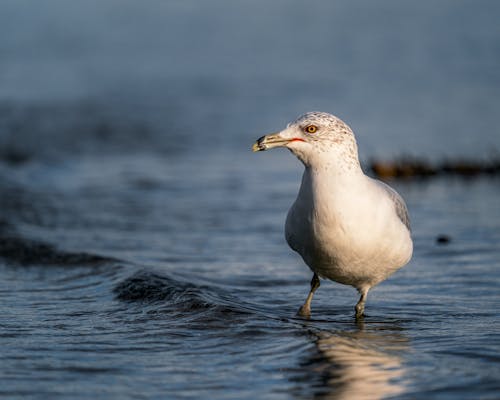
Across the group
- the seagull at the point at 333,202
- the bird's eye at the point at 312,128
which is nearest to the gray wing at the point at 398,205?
the seagull at the point at 333,202

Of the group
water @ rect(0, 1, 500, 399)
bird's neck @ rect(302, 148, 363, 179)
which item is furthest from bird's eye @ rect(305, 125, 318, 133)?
water @ rect(0, 1, 500, 399)

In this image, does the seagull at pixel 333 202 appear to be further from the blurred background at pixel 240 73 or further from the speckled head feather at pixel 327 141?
the blurred background at pixel 240 73

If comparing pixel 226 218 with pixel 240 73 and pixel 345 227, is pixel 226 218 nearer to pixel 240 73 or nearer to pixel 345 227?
pixel 345 227

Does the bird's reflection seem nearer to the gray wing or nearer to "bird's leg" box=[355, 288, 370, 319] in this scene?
"bird's leg" box=[355, 288, 370, 319]

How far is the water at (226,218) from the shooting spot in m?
5.70

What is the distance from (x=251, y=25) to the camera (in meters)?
34.7

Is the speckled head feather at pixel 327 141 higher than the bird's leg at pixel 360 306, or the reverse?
the speckled head feather at pixel 327 141

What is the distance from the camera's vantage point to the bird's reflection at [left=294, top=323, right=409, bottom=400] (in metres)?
5.28

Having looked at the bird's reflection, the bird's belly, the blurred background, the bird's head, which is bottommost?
the bird's reflection

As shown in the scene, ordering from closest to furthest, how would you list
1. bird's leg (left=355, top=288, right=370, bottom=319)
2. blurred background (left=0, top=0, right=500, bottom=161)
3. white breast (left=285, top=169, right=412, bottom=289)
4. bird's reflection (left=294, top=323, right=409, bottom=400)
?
1. bird's reflection (left=294, top=323, right=409, bottom=400)
2. white breast (left=285, top=169, right=412, bottom=289)
3. bird's leg (left=355, top=288, right=370, bottom=319)
4. blurred background (left=0, top=0, right=500, bottom=161)

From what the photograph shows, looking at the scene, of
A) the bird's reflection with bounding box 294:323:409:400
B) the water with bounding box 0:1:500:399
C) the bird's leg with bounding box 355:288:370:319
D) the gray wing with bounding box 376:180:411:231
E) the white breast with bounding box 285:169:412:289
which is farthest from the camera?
the bird's leg with bounding box 355:288:370:319

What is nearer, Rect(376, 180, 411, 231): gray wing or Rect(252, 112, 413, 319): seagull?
Rect(252, 112, 413, 319): seagull

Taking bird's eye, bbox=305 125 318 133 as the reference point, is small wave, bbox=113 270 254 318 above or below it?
below

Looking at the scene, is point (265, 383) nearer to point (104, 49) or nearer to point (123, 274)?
point (123, 274)
